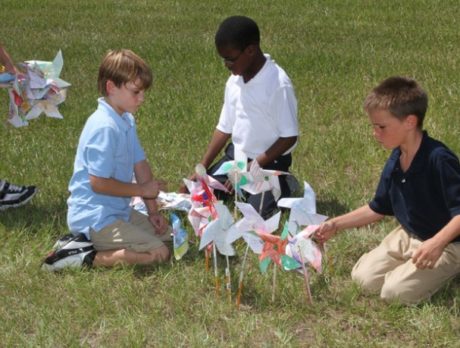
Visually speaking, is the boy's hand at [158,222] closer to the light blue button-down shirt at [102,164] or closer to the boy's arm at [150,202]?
the boy's arm at [150,202]

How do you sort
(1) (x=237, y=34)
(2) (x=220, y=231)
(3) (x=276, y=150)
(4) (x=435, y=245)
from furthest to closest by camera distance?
(3) (x=276, y=150) < (1) (x=237, y=34) < (2) (x=220, y=231) < (4) (x=435, y=245)

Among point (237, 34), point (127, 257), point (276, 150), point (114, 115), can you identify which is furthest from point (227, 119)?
point (127, 257)

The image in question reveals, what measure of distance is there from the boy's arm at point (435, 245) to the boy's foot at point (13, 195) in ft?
8.25

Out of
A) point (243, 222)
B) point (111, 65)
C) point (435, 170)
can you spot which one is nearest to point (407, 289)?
point (435, 170)

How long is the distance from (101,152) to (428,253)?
5.44ft

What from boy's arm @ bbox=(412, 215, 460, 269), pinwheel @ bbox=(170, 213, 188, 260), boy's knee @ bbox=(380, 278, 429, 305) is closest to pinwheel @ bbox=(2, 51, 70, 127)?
pinwheel @ bbox=(170, 213, 188, 260)

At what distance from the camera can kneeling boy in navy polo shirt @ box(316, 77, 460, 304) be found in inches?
144

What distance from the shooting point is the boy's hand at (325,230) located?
3.97 meters

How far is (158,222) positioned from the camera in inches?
178

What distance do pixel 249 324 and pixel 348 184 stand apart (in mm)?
1942

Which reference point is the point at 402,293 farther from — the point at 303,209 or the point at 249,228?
the point at 249,228

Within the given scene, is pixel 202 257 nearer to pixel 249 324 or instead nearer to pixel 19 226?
pixel 249 324

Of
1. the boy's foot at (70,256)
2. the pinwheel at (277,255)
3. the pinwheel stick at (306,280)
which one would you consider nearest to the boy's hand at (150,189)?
the boy's foot at (70,256)

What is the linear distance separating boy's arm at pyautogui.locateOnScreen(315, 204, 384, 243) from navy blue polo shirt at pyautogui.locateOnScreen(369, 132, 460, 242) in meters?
0.09
